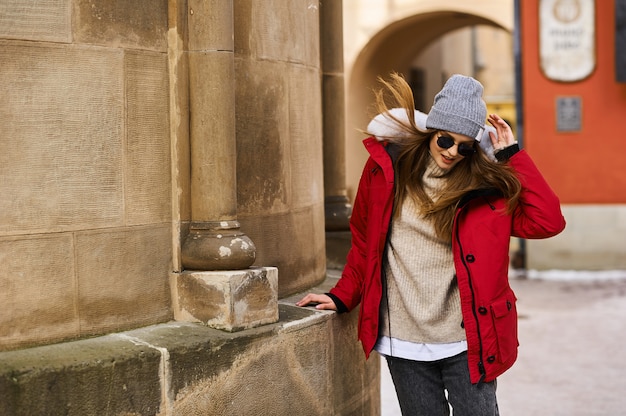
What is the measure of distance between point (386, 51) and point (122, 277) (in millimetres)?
12199

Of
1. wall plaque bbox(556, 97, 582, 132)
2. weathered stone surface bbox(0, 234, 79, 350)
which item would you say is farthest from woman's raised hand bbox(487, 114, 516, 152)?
wall plaque bbox(556, 97, 582, 132)

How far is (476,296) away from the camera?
9.37ft

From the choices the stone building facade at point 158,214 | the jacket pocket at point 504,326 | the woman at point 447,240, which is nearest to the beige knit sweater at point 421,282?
the woman at point 447,240

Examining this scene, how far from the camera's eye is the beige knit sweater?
2.94 meters

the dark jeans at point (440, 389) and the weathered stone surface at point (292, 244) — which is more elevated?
the weathered stone surface at point (292, 244)

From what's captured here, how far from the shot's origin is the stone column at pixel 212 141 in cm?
318

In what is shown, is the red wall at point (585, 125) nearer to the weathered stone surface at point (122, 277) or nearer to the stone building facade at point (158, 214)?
the stone building facade at point (158, 214)

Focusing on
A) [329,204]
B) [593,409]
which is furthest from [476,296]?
[593,409]

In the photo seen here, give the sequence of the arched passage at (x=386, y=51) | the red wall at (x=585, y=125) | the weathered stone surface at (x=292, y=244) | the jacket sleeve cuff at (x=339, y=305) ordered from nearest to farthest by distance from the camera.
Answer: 1. the jacket sleeve cuff at (x=339, y=305)
2. the weathered stone surface at (x=292, y=244)
3. the red wall at (x=585, y=125)
4. the arched passage at (x=386, y=51)

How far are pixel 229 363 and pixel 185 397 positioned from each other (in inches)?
7.3

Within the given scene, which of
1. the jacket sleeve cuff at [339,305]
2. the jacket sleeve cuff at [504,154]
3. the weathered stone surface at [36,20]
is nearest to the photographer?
the weathered stone surface at [36,20]

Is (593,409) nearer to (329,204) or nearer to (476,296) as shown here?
(329,204)

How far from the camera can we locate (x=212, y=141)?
10.5 feet

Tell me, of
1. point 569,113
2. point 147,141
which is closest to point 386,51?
point 569,113
